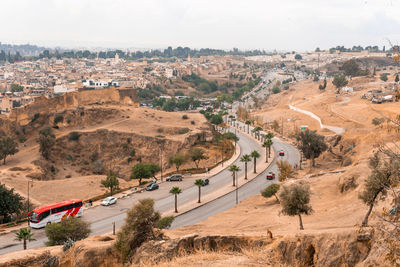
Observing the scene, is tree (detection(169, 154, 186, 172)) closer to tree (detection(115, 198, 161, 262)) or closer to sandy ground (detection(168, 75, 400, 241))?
sandy ground (detection(168, 75, 400, 241))

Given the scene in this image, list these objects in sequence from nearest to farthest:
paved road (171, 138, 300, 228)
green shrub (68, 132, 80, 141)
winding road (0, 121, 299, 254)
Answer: winding road (0, 121, 299, 254) < paved road (171, 138, 300, 228) < green shrub (68, 132, 80, 141)

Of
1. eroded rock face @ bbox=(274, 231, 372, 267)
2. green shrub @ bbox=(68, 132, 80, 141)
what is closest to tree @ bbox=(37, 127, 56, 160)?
green shrub @ bbox=(68, 132, 80, 141)

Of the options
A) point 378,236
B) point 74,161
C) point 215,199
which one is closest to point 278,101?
point 74,161

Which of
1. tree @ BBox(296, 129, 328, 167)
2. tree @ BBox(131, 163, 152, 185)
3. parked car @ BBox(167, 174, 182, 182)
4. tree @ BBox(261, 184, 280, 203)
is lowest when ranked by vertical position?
parked car @ BBox(167, 174, 182, 182)

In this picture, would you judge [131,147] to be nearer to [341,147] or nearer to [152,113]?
[152,113]

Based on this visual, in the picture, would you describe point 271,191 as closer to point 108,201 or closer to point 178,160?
point 108,201

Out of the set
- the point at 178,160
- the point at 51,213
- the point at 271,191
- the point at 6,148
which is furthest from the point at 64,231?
the point at 6,148
